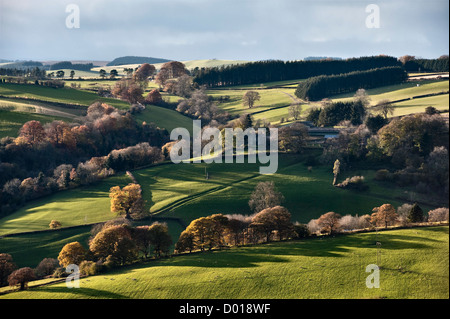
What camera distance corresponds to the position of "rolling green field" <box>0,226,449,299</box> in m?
45.9

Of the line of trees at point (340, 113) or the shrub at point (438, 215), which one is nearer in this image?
the shrub at point (438, 215)

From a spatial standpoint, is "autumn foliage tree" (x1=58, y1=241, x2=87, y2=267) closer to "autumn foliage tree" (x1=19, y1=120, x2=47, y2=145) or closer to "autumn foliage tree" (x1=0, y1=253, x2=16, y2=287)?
"autumn foliage tree" (x1=0, y1=253, x2=16, y2=287)

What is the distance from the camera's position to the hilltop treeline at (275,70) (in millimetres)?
193750

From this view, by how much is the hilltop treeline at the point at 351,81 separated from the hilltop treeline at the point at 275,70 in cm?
2756

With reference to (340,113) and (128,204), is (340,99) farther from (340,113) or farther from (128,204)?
(128,204)

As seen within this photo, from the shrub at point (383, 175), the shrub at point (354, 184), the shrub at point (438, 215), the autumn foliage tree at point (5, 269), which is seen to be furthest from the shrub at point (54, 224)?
the shrub at point (438, 215)

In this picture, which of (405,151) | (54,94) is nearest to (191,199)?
(405,151)

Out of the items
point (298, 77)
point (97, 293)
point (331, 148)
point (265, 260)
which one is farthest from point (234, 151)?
point (298, 77)

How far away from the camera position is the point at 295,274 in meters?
50.3

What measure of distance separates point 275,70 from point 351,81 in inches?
1634

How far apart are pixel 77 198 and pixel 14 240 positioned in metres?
19.4

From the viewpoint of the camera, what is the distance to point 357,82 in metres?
166

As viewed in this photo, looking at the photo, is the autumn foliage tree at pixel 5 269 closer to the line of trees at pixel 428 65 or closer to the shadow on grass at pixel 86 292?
the shadow on grass at pixel 86 292

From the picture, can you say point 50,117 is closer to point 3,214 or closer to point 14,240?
point 3,214
